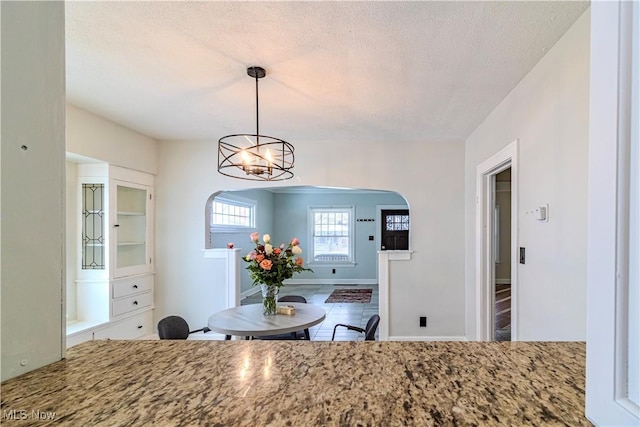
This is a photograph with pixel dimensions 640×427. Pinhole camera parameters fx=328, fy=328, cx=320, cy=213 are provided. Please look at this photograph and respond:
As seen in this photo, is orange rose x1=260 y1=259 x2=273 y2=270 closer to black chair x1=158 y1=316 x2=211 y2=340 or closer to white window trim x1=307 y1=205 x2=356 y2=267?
black chair x1=158 y1=316 x2=211 y2=340

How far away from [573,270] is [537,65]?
128 centimetres

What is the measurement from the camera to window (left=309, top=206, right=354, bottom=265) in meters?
8.70

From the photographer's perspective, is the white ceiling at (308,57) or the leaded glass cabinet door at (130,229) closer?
the white ceiling at (308,57)

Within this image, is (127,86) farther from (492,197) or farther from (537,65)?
(492,197)

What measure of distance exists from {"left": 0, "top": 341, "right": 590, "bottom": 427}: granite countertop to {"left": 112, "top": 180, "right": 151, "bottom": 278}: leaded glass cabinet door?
9.96 ft

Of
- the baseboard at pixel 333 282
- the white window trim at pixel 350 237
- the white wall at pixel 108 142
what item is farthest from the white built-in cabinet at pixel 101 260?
the white window trim at pixel 350 237

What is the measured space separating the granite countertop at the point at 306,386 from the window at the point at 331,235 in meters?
7.76

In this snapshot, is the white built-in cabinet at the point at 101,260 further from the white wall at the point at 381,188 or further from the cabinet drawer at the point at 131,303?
the white wall at the point at 381,188

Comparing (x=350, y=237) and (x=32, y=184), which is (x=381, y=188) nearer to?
(x=32, y=184)

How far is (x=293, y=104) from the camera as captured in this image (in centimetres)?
283

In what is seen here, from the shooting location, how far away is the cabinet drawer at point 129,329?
11.0 ft

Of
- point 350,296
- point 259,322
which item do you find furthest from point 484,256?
point 350,296

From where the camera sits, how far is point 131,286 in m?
3.69

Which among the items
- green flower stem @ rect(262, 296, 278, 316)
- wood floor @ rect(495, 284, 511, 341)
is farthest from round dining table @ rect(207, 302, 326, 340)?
wood floor @ rect(495, 284, 511, 341)
